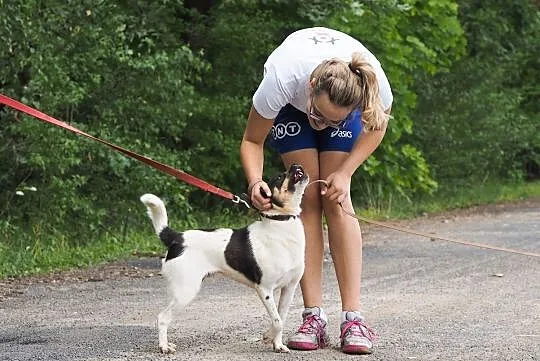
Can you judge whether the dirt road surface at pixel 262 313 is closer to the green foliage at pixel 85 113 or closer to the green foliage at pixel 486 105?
the green foliage at pixel 85 113

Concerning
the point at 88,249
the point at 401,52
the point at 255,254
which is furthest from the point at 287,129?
the point at 401,52

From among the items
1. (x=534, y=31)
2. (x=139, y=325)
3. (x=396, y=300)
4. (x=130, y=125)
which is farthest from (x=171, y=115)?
(x=534, y=31)

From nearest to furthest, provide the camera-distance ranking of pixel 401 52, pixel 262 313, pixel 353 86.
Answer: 1. pixel 353 86
2. pixel 262 313
3. pixel 401 52

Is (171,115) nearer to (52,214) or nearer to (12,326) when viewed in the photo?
(52,214)

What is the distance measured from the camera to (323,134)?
20.4ft

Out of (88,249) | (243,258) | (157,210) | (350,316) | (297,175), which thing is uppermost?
(297,175)

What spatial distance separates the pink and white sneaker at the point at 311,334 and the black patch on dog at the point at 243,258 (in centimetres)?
42

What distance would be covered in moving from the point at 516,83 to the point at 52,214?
65.8 ft

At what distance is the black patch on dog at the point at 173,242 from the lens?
600 cm

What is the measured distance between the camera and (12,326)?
287 inches

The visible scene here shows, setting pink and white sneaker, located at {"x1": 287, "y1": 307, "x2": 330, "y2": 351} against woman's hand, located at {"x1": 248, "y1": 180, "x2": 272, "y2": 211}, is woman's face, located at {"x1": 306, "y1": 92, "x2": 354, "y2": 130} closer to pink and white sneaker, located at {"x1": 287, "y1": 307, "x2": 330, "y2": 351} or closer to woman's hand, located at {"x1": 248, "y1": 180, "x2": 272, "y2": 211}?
woman's hand, located at {"x1": 248, "y1": 180, "x2": 272, "y2": 211}

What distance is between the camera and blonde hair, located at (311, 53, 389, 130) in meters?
5.79

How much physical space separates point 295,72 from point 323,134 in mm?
387

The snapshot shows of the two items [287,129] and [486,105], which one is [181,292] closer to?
[287,129]
